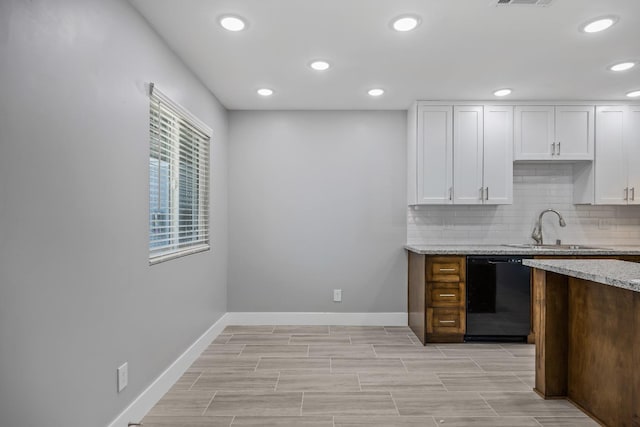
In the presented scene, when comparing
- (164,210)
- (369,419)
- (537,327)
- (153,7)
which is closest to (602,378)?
(537,327)

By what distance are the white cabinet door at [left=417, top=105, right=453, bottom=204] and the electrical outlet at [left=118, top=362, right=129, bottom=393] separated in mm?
3055

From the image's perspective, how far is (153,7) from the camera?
225cm

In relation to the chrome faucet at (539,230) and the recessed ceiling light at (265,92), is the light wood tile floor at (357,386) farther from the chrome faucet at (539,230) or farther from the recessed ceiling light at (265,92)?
the recessed ceiling light at (265,92)

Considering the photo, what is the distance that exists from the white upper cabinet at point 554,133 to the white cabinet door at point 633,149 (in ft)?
1.27

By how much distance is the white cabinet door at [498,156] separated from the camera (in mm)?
4090

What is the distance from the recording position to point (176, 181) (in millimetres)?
3078

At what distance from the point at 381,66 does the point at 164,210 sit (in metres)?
2.01

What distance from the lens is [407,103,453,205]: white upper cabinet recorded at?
4.09 m

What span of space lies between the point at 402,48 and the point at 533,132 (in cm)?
211

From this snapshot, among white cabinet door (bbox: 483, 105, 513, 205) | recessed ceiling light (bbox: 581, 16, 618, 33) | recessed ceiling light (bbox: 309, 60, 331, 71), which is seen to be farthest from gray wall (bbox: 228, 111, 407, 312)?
recessed ceiling light (bbox: 581, 16, 618, 33)

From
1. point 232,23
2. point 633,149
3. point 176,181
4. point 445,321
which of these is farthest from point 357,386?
point 633,149

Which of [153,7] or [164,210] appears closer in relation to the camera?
[153,7]

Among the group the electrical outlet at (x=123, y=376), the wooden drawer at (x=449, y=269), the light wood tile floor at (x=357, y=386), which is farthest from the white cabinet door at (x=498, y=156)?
the electrical outlet at (x=123, y=376)

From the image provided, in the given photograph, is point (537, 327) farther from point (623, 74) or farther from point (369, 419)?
point (623, 74)
